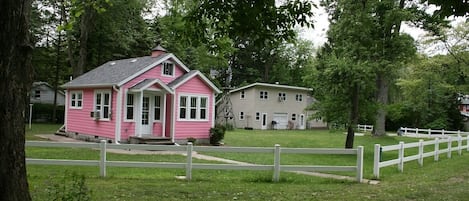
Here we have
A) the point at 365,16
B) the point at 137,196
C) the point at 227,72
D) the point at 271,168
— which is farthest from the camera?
the point at 227,72

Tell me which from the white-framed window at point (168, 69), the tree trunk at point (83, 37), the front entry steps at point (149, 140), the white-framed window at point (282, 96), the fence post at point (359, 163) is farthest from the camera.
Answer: the white-framed window at point (282, 96)

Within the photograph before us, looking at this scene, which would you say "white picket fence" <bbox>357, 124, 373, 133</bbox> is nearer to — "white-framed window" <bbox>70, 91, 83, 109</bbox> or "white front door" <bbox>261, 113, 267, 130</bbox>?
"white front door" <bbox>261, 113, 267, 130</bbox>

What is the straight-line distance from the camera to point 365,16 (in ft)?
63.1

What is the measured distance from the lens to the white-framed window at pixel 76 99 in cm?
2527

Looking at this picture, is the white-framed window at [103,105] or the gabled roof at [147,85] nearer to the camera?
the gabled roof at [147,85]

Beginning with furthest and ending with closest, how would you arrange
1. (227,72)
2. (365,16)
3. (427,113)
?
(227,72), (427,113), (365,16)

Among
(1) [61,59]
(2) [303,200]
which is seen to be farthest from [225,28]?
(1) [61,59]

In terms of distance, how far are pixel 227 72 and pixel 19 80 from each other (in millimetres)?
60721

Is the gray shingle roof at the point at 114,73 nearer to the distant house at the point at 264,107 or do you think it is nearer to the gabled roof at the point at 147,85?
the gabled roof at the point at 147,85

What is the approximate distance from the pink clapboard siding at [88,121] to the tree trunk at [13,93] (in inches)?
692

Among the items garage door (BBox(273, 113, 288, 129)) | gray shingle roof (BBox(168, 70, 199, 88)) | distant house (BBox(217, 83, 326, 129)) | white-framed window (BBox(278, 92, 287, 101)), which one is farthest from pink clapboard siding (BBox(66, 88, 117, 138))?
white-framed window (BBox(278, 92, 287, 101))

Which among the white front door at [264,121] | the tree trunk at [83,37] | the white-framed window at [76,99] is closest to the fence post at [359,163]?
the white-framed window at [76,99]

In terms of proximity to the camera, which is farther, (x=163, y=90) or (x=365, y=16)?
(x=163, y=90)

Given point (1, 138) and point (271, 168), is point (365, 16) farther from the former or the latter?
point (1, 138)
